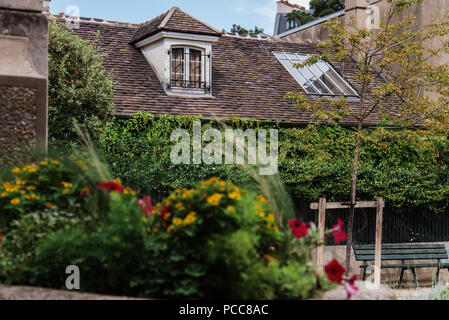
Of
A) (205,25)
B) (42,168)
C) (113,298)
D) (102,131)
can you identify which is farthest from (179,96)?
(113,298)

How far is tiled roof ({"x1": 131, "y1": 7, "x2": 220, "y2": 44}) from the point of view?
17.2 meters

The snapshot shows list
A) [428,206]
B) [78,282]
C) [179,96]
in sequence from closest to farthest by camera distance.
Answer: [78,282] → [428,206] → [179,96]

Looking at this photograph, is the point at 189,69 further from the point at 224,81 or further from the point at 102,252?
the point at 102,252

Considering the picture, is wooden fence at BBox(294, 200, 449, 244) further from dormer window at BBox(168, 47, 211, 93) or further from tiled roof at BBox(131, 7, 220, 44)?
tiled roof at BBox(131, 7, 220, 44)

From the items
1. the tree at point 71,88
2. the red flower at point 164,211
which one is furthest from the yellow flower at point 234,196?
the tree at point 71,88

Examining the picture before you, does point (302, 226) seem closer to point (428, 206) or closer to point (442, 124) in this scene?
point (442, 124)

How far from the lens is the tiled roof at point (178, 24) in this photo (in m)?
17.2

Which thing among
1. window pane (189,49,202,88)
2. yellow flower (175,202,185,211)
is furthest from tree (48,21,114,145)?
yellow flower (175,202,185,211)

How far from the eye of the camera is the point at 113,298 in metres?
4.14

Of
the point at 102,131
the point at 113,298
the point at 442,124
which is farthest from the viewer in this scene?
the point at 102,131

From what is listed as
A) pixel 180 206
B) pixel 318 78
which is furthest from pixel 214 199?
pixel 318 78

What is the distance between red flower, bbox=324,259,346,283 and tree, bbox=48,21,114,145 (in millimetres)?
9738

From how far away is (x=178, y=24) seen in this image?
17.4 meters
